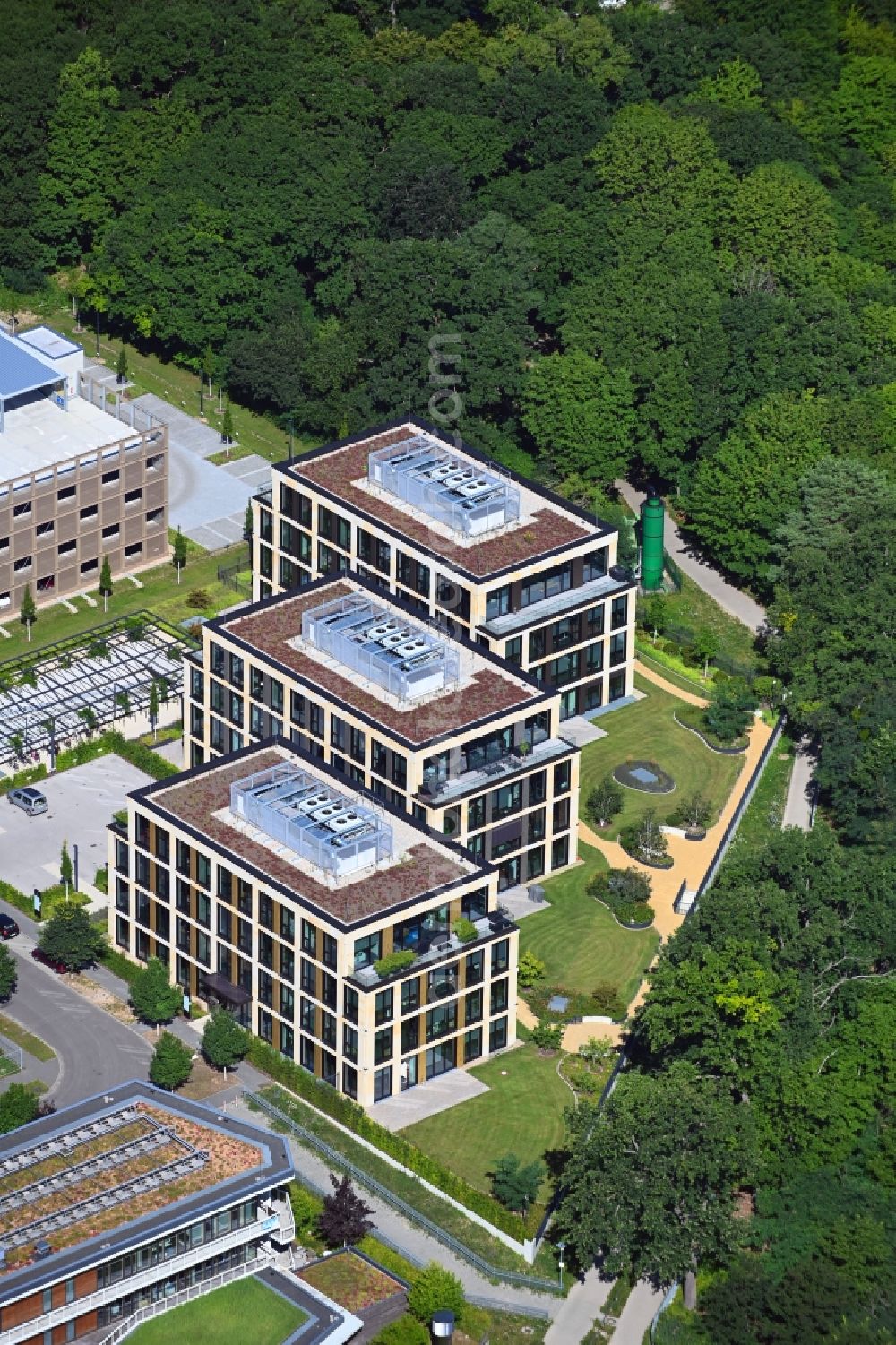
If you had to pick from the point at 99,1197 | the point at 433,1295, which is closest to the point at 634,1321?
the point at 433,1295

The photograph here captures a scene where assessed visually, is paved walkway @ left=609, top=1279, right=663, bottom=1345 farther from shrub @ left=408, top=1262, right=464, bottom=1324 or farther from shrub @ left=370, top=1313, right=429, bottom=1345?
shrub @ left=370, top=1313, right=429, bottom=1345

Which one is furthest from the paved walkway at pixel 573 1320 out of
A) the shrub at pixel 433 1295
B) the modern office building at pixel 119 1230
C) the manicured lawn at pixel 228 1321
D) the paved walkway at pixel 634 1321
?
the modern office building at pixel 119 1230

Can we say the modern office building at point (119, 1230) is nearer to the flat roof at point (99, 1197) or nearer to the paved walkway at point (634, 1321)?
the flat roof at point (99, 1197)

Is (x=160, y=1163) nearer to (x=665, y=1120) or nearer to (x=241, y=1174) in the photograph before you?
(x=241, y=1174)

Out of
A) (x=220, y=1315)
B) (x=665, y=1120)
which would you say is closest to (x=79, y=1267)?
(x=220, y=1315)

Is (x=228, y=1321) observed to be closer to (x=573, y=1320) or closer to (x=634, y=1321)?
(x=573, y=1320)

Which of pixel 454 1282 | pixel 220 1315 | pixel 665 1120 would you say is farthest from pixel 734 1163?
pixel 220 1315
